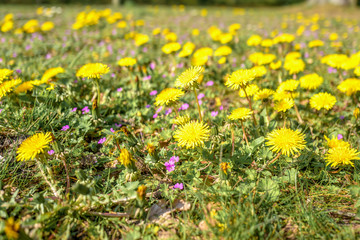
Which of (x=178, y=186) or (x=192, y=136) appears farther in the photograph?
(x=178, y=186)

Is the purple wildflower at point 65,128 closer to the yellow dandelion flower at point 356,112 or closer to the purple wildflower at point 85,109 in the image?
the purple wildflower at point 85,109

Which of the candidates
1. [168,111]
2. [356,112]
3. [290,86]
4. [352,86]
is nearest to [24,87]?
[168,111]

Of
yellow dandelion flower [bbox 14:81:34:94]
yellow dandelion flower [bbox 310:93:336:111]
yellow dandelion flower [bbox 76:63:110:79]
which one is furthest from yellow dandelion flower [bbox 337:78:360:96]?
yellow dandelion flower [bbox 14:81:34:94]

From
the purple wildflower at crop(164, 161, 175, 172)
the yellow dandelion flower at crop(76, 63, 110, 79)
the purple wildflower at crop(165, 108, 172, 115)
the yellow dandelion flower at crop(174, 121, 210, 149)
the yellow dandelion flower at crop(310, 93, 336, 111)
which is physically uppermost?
the yellow dandelion flower at crop(76, 63, 110, 79)

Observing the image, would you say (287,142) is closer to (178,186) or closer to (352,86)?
(178,186)

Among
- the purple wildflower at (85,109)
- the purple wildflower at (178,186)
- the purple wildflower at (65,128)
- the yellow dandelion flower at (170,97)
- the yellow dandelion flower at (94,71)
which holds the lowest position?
the purple wildflower at (178,186)

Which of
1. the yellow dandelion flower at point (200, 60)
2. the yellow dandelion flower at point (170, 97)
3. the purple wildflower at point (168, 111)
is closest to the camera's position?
the yellow dandelion flower at point (170, 97)

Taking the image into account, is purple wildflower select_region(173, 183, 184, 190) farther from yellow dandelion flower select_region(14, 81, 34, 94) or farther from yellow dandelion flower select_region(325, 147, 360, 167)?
yellow dandelion flower select_region(14, 81, 34, 94)

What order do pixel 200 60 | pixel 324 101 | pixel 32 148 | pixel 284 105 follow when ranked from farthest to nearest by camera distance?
pixel 200 60, pixel 324 101, pixel 284 105, pixel 32 148

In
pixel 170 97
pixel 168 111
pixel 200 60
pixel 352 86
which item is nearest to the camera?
pixel 170 97

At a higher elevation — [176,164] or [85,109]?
[85,109]

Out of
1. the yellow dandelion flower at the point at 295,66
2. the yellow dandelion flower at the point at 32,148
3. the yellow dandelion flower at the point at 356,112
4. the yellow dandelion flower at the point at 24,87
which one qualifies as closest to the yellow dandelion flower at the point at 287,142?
the yellow dandelion flower at the point at 356,112

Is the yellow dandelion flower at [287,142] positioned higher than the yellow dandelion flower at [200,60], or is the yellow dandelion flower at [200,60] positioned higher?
the yellow dandelion flower at [200,60]

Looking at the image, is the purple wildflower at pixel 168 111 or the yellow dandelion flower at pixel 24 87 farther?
the purple wildflower at pixel 168 111
